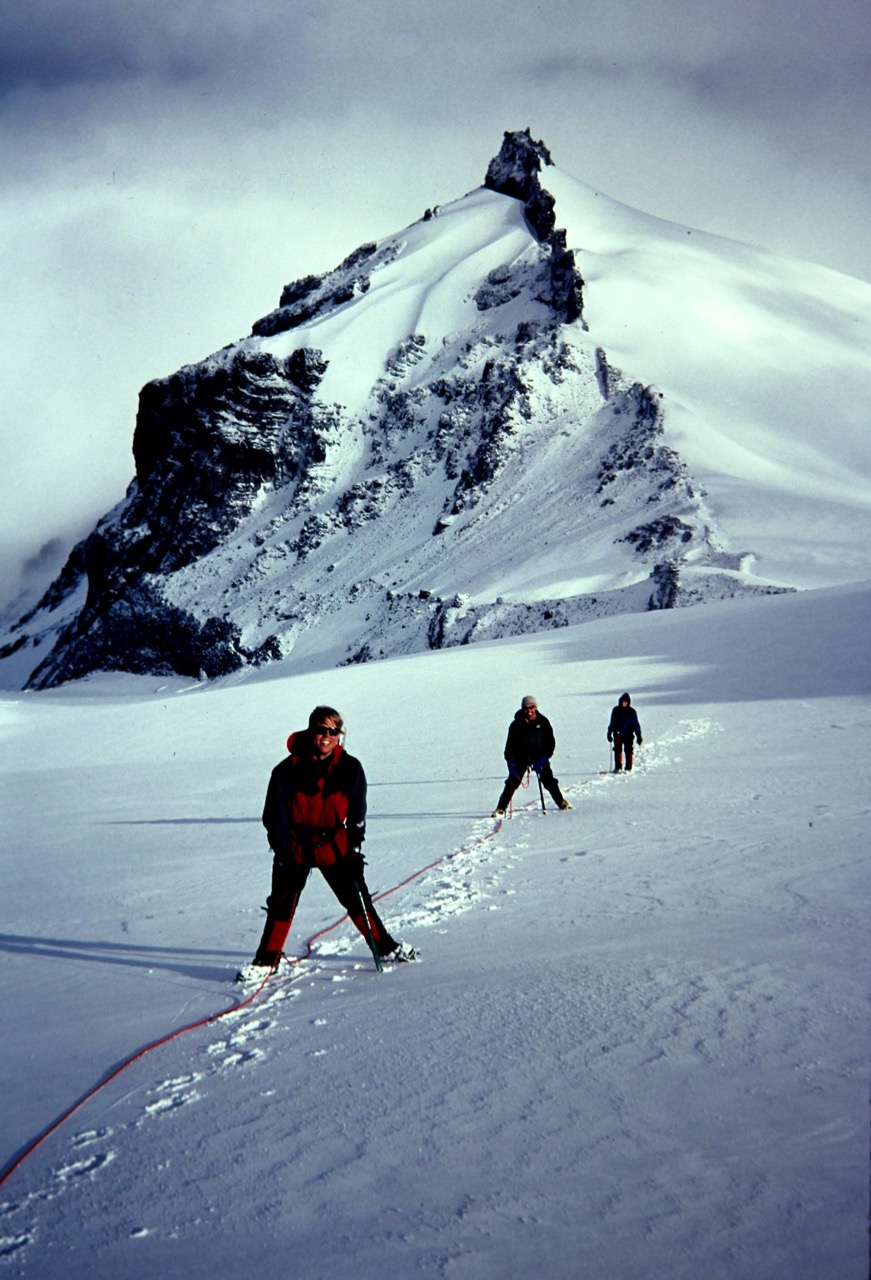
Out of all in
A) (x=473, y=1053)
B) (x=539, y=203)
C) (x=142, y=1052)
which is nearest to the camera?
(x=473, y=1053)

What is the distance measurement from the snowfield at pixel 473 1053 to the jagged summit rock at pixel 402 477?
1770 inches

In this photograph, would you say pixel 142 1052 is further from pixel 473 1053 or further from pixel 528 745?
pixel 528 745

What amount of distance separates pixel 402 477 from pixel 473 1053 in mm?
102802

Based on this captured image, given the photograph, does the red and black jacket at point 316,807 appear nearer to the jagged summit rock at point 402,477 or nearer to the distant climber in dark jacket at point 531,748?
the distant climber in dark jacket at point 531,748

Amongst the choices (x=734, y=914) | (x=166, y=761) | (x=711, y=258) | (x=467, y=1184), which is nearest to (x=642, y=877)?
(x=734, y=914)

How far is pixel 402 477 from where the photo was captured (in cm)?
10519

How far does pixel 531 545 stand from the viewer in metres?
76.7

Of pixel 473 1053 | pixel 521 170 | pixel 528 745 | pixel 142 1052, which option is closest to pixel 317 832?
pixel 142 1052

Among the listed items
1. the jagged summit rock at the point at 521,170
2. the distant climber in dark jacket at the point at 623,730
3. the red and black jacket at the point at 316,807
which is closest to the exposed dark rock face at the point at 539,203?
the jagged summit rock at the point at 521,170

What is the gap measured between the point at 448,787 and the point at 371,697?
1389 cm

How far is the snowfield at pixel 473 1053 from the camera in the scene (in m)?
2.95

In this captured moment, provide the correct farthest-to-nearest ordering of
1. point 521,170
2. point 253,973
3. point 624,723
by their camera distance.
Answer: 1. point 521,170
2. point 624,723
3. point 253,973

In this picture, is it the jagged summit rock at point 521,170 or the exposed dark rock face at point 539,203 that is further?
the jagged summit rock at point 521,170

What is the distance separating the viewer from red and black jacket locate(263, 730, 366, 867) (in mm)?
5910
